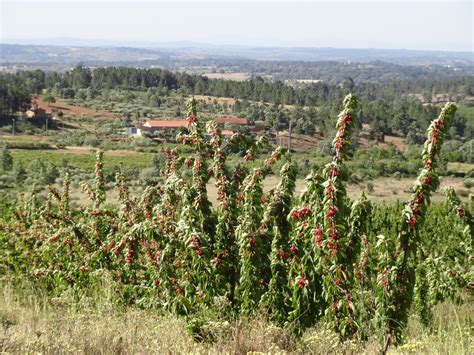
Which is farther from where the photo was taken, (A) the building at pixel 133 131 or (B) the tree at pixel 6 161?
(A) the building at pixel 133 131

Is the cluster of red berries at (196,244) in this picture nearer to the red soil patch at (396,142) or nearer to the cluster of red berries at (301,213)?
the cluster of red berries at (301,213)

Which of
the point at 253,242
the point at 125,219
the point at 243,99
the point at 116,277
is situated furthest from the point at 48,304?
the point at 243,99

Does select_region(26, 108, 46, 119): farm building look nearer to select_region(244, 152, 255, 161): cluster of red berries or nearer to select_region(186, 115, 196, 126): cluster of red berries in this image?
select_region(186, 115, 196, 126): cluster of red berries

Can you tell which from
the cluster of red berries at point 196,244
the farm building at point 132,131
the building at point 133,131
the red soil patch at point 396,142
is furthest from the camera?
the red soil patch at point 396,142

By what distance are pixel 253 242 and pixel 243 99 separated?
99514 millimetres

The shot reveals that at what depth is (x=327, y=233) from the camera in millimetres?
4598

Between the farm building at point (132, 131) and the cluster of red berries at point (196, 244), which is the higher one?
the cluster of red berries at point (196, 244)

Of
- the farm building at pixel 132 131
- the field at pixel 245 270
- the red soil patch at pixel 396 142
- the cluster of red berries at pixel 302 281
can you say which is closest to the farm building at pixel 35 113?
the farm building at pixel 132 131

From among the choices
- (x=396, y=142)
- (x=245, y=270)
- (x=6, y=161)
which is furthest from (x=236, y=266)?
(x=396, y=142)

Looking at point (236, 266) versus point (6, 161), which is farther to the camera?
point (6, 161)

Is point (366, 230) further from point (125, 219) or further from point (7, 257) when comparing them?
point (7, 257)

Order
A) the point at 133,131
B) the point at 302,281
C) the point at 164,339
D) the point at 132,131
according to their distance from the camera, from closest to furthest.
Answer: the point at 164,339, the point at 302,281, the point at 132,131, the point at 133,131

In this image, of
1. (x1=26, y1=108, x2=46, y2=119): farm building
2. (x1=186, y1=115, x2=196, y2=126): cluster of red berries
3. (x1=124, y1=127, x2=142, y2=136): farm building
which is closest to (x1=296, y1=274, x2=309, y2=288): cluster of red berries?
(x1=186, y1=115, x2=196, y2=126): cluster of red berries

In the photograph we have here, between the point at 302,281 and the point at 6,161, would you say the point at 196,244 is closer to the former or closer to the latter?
the point at 302,281
